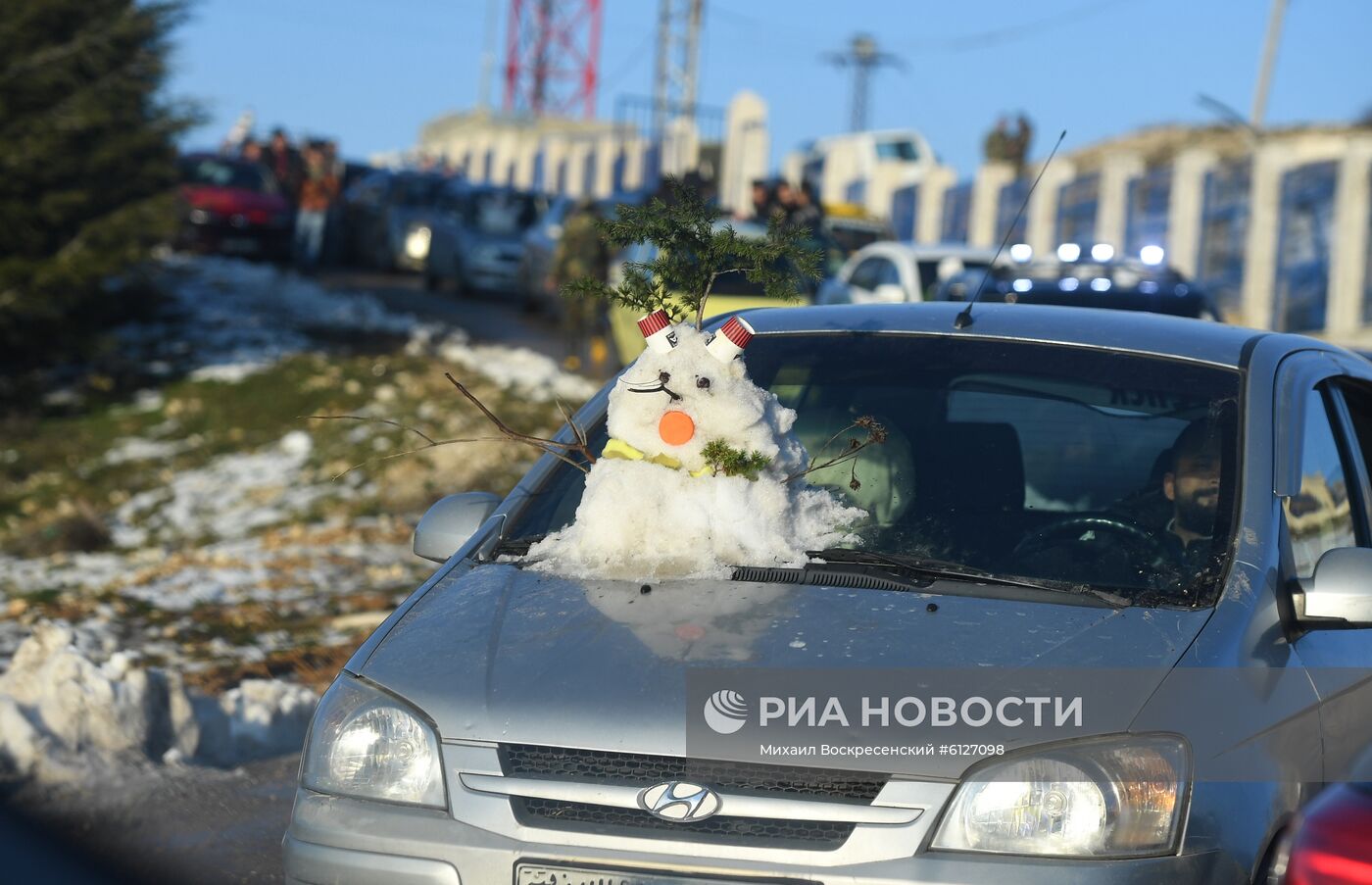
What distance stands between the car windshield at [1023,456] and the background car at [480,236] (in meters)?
22.7

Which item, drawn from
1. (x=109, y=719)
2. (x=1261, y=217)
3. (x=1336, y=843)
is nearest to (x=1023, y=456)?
(x=1336, y=843)

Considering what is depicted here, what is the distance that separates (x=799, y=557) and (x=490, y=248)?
24.1 meters

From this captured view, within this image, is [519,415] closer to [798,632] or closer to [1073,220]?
[798,632]

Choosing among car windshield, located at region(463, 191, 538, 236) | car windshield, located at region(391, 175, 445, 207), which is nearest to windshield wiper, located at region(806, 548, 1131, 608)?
car windshield, located at region(463, 191, 538, 236)

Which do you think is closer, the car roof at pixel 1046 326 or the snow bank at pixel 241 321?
the car roof at pixel 1046 326

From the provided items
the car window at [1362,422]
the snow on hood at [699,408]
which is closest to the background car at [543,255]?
the car window at [1362,422]

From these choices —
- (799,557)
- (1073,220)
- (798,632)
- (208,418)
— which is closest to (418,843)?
(798,632)

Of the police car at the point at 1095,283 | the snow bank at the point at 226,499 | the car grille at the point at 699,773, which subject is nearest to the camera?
the car grille at the point at 699,773

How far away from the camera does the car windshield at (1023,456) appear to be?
364 centimetres

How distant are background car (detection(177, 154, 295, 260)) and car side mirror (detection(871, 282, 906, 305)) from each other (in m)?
16.1

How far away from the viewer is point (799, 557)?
365 centimetres

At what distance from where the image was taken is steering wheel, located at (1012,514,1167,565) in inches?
144

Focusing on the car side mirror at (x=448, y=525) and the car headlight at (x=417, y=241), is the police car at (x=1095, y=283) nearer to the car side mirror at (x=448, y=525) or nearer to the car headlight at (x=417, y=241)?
the car side mirror at (x=448, y=525)

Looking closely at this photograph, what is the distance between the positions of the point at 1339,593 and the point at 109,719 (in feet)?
12.8
